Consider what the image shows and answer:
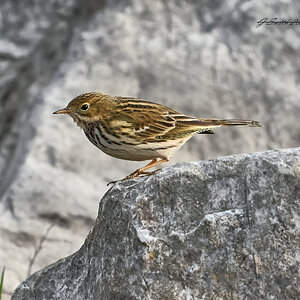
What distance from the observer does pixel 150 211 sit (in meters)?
4.15

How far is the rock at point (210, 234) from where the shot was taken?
383 cm

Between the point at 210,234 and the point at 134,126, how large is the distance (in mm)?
2102

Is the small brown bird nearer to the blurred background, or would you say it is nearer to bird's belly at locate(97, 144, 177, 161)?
bird's belly at locate(97, 144, 177, 161)

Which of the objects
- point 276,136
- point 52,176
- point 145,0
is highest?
point 145,0

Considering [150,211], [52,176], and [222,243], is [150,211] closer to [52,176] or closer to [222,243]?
[222,243]

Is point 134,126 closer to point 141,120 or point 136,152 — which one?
point 141,120

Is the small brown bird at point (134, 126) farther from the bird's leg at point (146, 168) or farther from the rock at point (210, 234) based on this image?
the rock at point (210, 234)

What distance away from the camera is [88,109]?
6039 mm

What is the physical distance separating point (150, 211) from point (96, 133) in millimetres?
1878

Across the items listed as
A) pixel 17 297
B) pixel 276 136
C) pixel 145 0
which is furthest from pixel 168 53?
pixel 17 297

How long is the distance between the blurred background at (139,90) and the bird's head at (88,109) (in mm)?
2122

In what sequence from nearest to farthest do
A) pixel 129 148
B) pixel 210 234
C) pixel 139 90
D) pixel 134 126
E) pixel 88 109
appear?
pixel 210 234
pixel 129 148
pixel 134 126
pixel 88 109
pixel 139 90

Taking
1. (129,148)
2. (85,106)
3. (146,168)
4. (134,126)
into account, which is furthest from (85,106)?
(146,168)

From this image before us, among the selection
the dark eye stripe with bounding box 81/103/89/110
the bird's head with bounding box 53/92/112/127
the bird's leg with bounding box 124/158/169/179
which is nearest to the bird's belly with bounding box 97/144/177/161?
the bird's leg with bounding box 124/158/169/179
